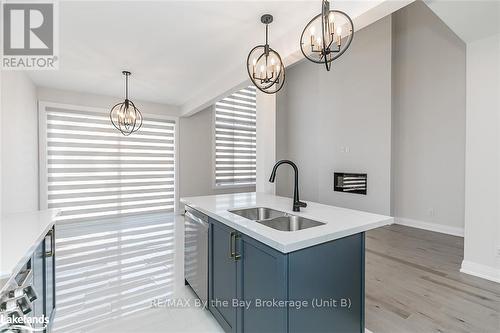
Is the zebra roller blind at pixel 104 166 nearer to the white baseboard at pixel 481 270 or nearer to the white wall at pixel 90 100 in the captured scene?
the white wall at pixel 90 100

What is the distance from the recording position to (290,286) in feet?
4.29

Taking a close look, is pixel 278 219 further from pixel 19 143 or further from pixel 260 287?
pixel 19 143

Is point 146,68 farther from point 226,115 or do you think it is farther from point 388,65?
point 388,65

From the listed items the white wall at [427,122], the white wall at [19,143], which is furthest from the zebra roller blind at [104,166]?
the white wall at [427,122]

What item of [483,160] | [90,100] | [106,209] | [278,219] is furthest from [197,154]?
[483,160]

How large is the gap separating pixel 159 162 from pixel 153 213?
4.06 ft

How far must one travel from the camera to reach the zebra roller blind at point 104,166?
487cm

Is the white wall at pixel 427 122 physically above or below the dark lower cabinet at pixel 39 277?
above

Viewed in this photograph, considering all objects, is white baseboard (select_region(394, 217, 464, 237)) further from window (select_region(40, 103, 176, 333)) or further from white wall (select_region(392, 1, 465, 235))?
window (select_region(40, 103, 176, 333))

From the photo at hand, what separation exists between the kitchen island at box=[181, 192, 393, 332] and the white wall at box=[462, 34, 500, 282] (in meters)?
1.91

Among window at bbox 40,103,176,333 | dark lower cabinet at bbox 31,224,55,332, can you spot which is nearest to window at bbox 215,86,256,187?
window at bbox 40,103,176,333

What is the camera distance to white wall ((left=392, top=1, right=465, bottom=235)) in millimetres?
4242

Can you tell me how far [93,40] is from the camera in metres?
2.87

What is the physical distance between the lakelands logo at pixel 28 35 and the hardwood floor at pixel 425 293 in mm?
4014
